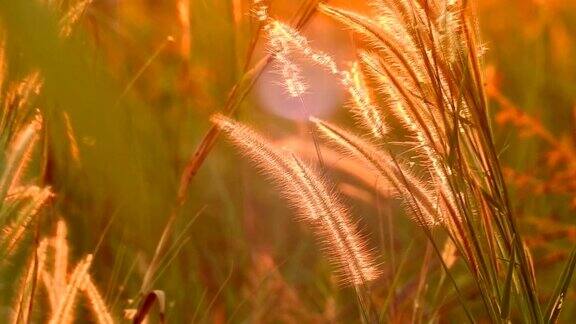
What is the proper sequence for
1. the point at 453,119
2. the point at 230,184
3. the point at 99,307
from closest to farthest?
1. the point at 453,119
2. the point at 99,307
3. the point at 230,184

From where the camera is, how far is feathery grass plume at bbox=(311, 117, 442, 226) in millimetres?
797

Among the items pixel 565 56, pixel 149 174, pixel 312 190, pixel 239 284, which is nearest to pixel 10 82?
pixel 312 190

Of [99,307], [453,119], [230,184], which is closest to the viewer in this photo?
[453,119]

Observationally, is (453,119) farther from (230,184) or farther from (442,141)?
(230,184)

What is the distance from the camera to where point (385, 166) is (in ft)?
2.65

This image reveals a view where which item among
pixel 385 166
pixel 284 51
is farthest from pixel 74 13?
pixel 385 166

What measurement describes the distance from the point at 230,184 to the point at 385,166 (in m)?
0.82

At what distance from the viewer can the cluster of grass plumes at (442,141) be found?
30.1 inches

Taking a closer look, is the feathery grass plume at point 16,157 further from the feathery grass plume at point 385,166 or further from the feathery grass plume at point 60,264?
the feathery grass plume at point 385,166

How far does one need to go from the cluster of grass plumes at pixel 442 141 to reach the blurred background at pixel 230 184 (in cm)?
15

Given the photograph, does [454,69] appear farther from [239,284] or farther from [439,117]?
[239,284]

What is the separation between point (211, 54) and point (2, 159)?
67 cm

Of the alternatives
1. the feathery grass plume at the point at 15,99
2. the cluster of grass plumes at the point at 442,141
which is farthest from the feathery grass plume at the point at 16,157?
the cluster of grass plumes at the point at 442,141

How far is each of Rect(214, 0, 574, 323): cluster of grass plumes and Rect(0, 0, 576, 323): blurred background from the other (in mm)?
150
